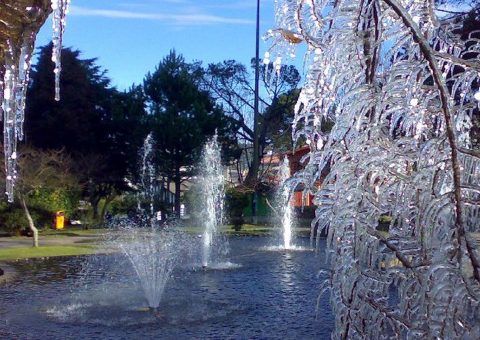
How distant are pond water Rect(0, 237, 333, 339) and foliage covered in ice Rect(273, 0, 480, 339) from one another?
266cm

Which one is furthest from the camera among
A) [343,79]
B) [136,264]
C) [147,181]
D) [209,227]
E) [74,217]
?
[147,181]

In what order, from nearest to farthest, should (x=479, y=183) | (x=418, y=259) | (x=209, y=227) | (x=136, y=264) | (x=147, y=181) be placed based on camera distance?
(x=479, y=183) < (x=418, y=259) < (x=136, y=264) < (x=209, y=227) < (x=147, y=181)

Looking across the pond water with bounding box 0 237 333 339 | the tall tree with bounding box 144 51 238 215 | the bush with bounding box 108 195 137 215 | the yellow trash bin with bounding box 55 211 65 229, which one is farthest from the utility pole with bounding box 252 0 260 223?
the pond water with bounding box 0 237 333 339

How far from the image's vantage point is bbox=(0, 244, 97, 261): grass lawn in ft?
56.5

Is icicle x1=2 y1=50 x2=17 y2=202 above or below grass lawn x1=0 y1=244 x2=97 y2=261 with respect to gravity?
above

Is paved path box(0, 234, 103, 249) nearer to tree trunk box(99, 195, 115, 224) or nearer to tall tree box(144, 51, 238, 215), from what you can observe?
tree trunk box(99, 195, 115, 224)

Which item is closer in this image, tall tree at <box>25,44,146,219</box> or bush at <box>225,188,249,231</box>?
bush at <box>225,188,249,231</box>

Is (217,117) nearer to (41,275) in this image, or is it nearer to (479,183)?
(41,275)

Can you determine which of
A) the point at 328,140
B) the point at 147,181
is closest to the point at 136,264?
the point at 328,140

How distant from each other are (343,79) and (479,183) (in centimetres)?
68

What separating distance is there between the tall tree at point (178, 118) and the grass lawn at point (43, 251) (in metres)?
14.5

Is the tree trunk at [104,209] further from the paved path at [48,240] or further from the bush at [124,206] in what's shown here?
the paved path at [48,240]

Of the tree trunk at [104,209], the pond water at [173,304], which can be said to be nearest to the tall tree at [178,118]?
the tree trunk at [104,209]

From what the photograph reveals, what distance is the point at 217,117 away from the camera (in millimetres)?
35125
